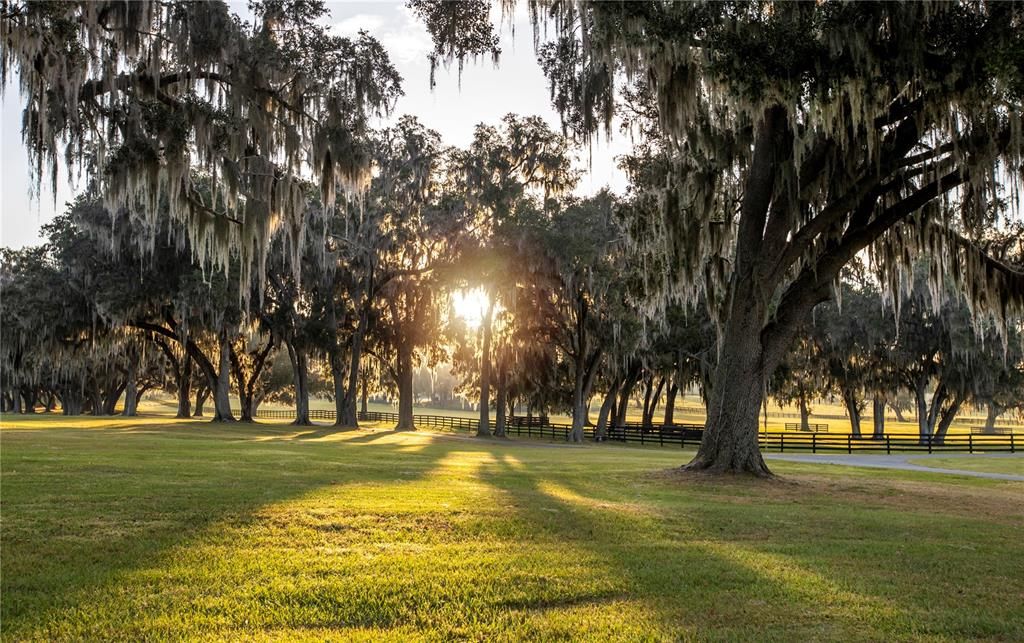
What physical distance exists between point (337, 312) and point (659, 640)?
3538 centimetres

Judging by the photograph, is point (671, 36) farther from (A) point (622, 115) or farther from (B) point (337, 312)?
(B) point (337, 312)

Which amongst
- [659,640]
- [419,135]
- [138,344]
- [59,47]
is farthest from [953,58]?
[138,344]

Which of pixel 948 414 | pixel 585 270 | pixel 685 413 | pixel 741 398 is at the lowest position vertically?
pixel 685 413

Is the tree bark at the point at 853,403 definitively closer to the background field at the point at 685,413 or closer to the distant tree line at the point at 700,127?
the distant tree line at the point at 700,127

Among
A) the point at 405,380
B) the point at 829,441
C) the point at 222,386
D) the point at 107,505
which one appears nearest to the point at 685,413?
the point at 829,441

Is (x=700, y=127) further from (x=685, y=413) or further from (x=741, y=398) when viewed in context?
(x=685, y=413)

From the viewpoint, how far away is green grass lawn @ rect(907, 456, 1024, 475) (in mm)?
24547

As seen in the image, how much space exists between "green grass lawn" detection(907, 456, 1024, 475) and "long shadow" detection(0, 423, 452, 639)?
19671mm

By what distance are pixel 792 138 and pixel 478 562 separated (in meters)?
11.3

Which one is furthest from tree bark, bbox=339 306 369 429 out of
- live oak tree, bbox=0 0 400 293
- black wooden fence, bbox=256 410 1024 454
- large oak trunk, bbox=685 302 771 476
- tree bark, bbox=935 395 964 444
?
tree bark, bbox=935 395 964 444

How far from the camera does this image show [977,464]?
2748cm

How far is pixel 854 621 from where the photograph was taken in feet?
17.7

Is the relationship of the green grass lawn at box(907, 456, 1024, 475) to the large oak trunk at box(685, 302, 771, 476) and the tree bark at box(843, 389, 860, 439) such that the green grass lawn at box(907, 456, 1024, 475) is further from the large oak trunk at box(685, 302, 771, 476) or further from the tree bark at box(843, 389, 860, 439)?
the tree bark at box(843, 389, 860, 439)

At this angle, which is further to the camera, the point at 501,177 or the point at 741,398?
the point at 501,177
